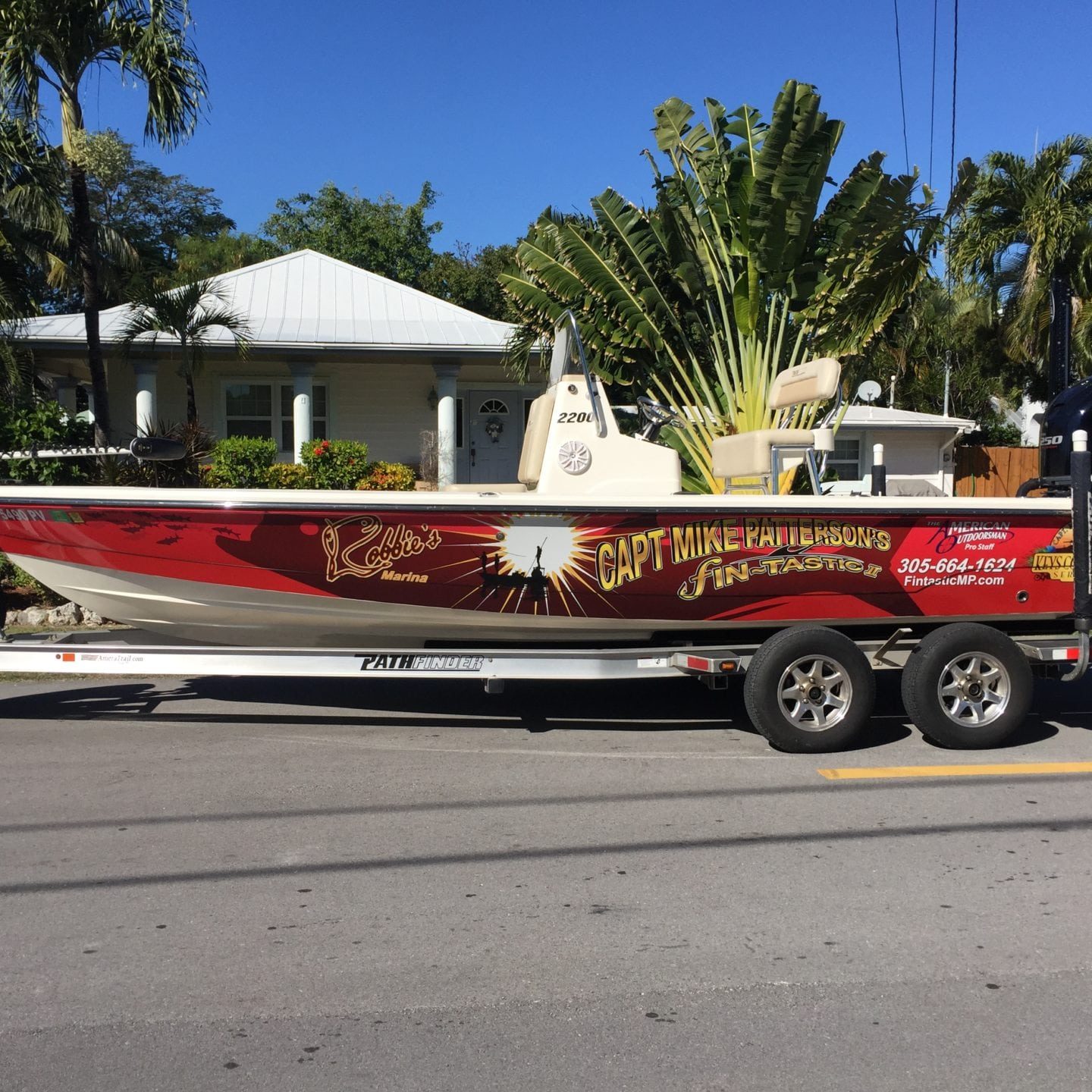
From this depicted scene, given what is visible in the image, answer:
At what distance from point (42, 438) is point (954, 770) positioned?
1152 centimetres

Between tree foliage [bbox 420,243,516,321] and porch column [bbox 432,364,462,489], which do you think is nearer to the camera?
porch column [bbox 432,364,462,489]

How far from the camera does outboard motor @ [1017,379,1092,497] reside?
761 centimetres

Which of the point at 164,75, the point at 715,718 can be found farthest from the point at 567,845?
the point at 164,75

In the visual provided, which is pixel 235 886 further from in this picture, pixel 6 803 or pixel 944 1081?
pixel 944 1081

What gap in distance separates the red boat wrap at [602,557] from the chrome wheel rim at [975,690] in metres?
0.39

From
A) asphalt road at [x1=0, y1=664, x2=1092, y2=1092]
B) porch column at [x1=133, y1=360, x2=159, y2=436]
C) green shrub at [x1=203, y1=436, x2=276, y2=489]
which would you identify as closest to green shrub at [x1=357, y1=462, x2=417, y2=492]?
green shrub at [x1=203, y1=436, x2=276, y2=489]

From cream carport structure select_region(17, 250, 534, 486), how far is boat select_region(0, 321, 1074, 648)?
37.6ft

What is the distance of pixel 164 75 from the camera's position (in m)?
13.0

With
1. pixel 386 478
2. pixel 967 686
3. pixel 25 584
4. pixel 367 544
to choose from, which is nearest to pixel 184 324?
pixel 386 478

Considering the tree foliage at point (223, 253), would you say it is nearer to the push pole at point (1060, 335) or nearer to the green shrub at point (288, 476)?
the green shrub at point (288, 476)

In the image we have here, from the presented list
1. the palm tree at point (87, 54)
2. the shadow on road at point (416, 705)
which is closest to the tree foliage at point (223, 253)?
the palm tree at point (87, 54)

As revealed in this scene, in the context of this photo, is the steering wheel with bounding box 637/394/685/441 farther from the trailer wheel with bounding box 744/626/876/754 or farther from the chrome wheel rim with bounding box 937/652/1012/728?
the chrome wheel rim with bounding box 937/652/1012/728

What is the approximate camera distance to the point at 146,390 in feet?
58.4

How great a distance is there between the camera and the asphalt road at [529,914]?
3262 millimetres
